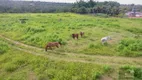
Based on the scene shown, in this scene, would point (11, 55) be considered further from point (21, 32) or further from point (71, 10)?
point (71, 10)

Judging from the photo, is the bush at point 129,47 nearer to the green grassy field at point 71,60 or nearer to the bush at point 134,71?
the green grassy field at point 71,60

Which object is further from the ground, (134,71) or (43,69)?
(134,71)

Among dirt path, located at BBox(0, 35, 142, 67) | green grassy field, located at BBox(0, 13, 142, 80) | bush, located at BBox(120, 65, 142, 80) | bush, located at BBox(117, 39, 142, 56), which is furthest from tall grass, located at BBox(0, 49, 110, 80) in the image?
bush, located at BBox(117, 39, 142, 56)

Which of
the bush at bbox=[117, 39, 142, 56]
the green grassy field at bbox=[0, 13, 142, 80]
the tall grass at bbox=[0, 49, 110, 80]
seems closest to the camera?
the tall grass at bbox=[0, 49, 110, 80]

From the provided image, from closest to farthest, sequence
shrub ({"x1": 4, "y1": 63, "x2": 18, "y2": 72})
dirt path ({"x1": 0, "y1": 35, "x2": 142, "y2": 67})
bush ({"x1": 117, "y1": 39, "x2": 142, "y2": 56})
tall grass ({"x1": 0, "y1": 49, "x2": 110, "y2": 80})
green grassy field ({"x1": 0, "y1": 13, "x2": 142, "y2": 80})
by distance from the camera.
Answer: tall grass ({"x1": 0, "y1": 49, "x2": 110, "y2": 80}), green grassy field ({"x1": 0, "y1": 13, "x2": 142, "y2": 80}), dirt path ({"x1": 0, "y1": 35, "x2": 142, "y2": 67}), shrub ({"x1": 4, "y1": 63, "x2": 18, "y2": 72}), bush ({"x1": 117, "y1": 39, "x2": 142, "y2": 56})

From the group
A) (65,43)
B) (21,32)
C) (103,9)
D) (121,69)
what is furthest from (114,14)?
(121,69)

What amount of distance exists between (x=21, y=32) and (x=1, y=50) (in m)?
7.90

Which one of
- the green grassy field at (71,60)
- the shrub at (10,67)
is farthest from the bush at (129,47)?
the shrub at (10,67)

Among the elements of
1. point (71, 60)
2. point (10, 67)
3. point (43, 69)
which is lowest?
point (10, 67)

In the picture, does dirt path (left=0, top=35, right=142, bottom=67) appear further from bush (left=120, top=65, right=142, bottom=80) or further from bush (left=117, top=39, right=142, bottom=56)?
bush (left=120, top=65, right=142, bottom=80)

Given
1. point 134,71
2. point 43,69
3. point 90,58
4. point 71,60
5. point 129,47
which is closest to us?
point 134,71

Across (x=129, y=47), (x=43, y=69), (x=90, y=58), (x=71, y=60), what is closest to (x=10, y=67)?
(x=43, y=69)

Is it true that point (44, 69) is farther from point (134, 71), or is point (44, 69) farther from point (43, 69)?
point (134, 71)

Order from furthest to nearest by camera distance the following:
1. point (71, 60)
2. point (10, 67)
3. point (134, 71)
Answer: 1. point (10, 67)
2. point (71, 60)
3. point (134, 71)
